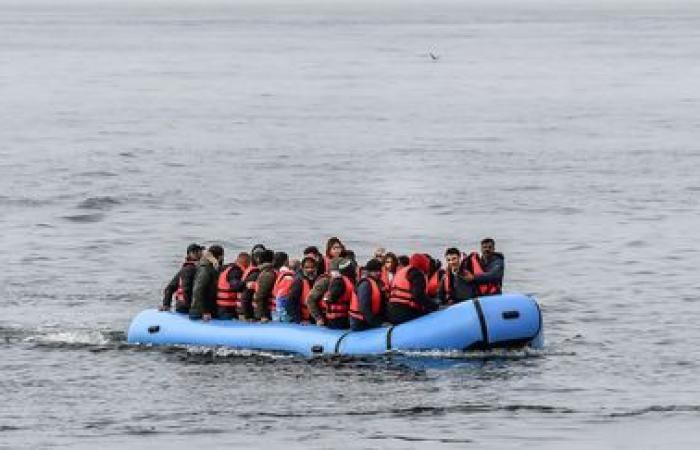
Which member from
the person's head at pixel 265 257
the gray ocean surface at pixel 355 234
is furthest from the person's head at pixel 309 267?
the gray ocean surface at pixel 355 234

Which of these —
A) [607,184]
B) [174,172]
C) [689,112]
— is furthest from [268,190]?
[689,112]

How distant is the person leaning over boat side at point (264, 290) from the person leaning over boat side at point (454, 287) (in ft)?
9.58

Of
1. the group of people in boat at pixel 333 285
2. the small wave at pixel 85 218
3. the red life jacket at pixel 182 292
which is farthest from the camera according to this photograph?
the small wave at pixel 85 218

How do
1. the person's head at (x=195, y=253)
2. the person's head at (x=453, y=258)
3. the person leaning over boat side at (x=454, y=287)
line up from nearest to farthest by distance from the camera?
the person's head at (x=453, y=258) < the person leaning over boat side at (x=454, y=287) < the person's head at (x=195, y=253)

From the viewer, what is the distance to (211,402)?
30203 mm

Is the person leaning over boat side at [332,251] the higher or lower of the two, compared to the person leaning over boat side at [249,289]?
higher

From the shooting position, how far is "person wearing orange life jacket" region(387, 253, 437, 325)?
1225 inches

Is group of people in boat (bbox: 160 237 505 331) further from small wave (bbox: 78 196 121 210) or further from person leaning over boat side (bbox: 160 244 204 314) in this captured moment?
small wave (bbox: 78 196 121 210)

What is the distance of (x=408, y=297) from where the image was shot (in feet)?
102

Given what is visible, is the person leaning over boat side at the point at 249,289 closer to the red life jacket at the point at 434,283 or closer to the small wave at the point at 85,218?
the red life jacket at the point at 434,283

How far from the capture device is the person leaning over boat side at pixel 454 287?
31.8 meters

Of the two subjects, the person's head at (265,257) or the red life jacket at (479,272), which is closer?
the red life jacket at (479,272)

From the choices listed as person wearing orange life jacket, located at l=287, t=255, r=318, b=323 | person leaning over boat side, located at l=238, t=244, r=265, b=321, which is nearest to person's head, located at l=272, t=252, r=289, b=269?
person leaning over boat side, located at l=238, t=244, r=265, b=321

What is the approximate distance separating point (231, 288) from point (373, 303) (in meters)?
2.78
